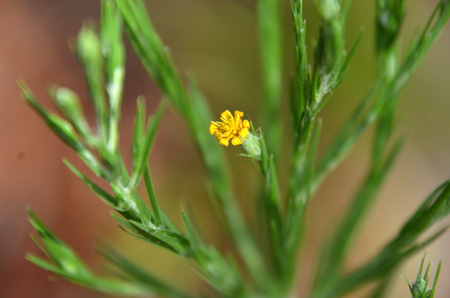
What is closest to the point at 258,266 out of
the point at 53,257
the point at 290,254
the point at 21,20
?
the point at 290,254

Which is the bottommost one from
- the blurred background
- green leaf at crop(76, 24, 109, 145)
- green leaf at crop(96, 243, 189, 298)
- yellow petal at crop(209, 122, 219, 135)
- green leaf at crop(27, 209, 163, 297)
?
green leaf at crop(27, 209, 163, 297)

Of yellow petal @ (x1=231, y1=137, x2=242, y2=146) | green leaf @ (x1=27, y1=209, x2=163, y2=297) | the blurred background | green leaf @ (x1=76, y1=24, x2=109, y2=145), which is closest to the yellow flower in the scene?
yellow petal @ (x1=231, y1=137, x2=242, y2=146)

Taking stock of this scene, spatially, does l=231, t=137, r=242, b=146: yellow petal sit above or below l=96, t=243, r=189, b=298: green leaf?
above

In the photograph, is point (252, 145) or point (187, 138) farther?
point (187, 138)

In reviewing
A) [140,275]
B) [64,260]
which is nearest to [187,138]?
[140,275]

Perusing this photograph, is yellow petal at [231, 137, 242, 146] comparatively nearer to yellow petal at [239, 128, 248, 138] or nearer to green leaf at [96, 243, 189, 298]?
yellow petal at [239, 128, 248, 138]

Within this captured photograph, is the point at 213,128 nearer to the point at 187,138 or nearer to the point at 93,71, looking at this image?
the point at 93,71

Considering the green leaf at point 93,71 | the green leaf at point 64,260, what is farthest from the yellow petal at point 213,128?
the green leaf at point 64,260
